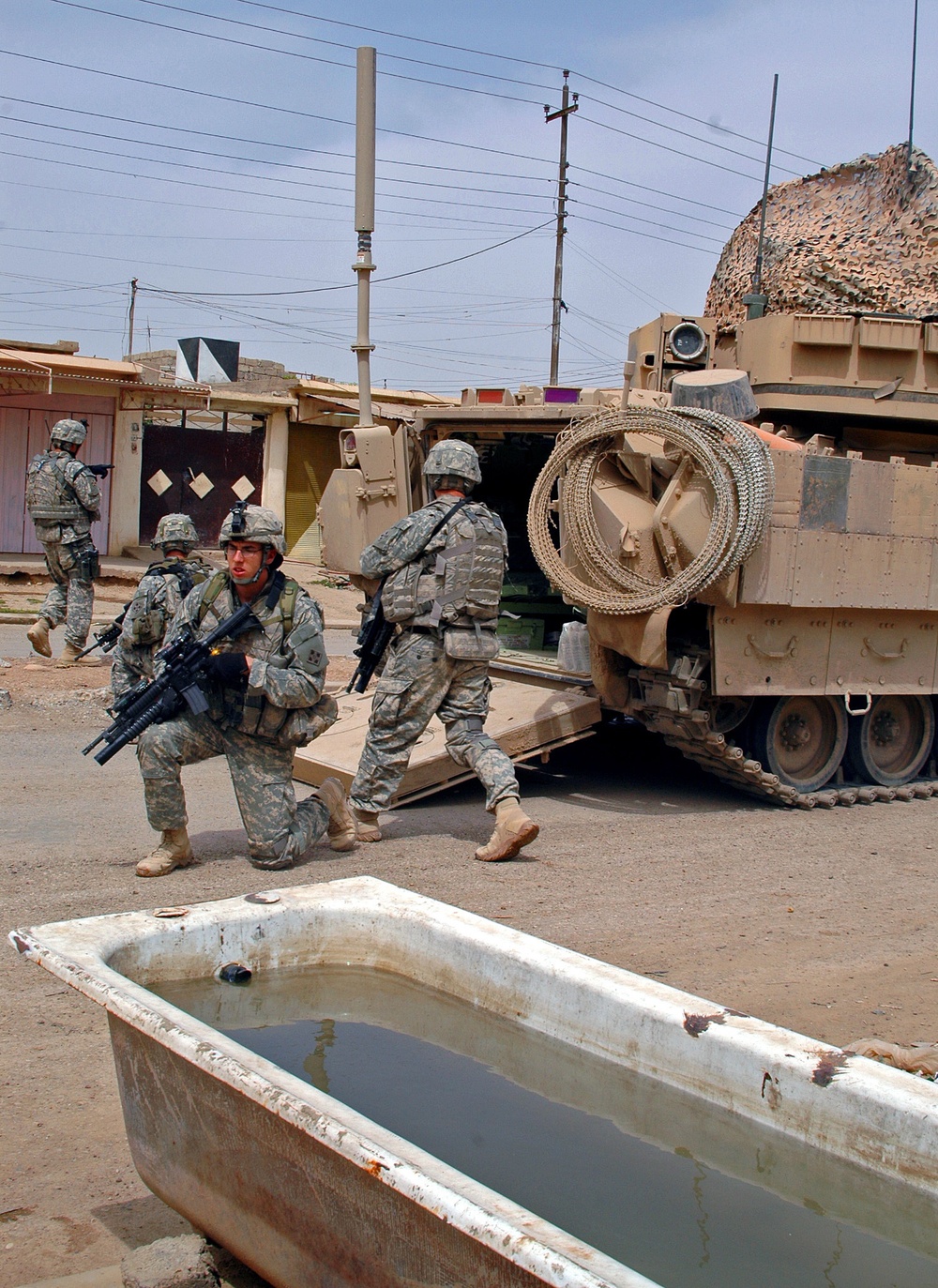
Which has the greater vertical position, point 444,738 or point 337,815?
point 444,738

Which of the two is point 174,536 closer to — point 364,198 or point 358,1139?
point 364,198

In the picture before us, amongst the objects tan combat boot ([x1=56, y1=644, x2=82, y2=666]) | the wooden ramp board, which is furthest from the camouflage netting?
tan combat boot ([x1=56, y1=644, x2=82, y2=666])

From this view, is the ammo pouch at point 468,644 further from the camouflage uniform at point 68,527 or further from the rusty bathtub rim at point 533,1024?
the camouflage uniform at point 68,527

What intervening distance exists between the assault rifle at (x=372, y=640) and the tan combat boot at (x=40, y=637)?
5.26m

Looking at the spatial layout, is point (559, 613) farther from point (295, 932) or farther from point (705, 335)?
point (295, 932)

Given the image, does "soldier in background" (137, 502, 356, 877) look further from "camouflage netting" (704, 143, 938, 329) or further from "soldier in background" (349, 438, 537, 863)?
"camouflage netting" (704, 143, 938, 329)

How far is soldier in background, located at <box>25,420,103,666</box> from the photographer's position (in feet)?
37.2

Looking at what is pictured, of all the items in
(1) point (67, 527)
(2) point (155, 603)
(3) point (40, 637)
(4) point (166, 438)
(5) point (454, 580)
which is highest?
(4) point (166, 438)

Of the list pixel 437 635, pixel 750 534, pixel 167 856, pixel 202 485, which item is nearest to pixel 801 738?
pixel 750 534

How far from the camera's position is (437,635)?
643 cm

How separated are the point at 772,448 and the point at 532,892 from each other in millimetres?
2939

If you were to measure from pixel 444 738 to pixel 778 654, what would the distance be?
6.43 ft

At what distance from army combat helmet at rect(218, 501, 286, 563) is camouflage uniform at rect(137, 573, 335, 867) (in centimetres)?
26

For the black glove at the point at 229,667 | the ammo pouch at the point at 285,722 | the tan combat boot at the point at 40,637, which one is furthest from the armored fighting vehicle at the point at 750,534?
the tan combat boot at the point at 40,637
